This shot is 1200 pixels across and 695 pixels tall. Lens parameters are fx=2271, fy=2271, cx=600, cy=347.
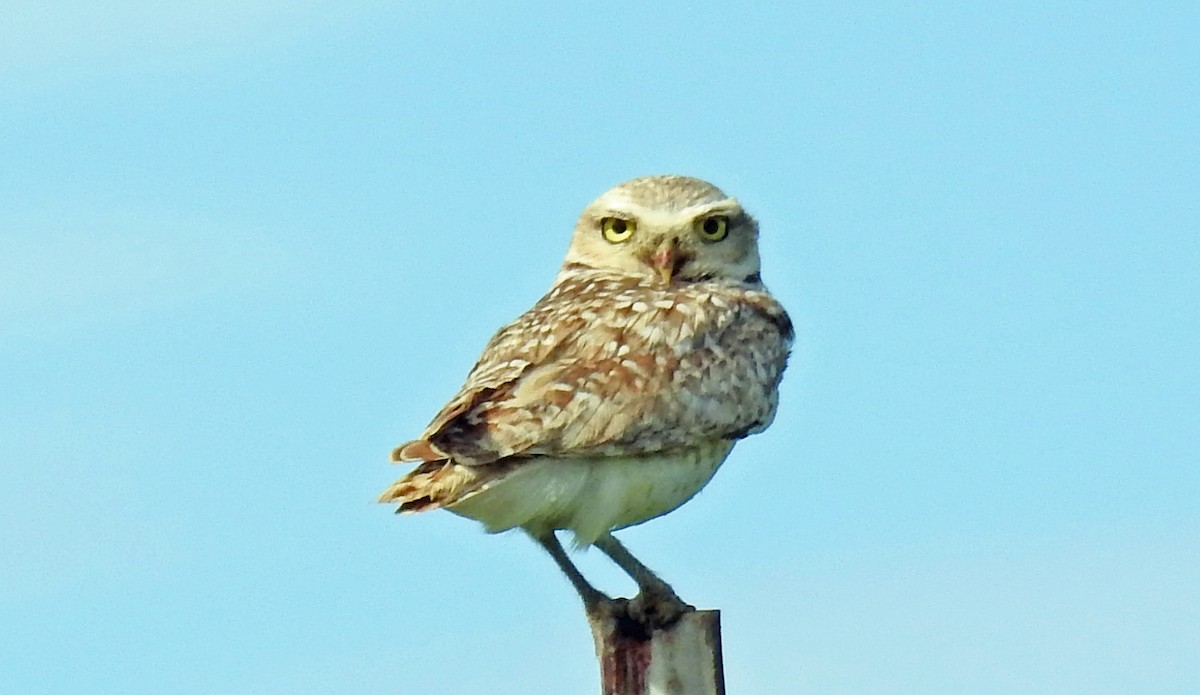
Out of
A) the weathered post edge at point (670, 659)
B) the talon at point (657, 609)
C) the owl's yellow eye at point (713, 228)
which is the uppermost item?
the owl's yellow eye at point (713, 228)

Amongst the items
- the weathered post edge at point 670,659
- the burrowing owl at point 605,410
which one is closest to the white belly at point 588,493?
the burrowing owl at point 605,410

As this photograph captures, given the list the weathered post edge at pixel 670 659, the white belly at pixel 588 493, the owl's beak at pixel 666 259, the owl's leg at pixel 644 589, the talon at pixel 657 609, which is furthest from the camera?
the owl's beak at pixel 666 259

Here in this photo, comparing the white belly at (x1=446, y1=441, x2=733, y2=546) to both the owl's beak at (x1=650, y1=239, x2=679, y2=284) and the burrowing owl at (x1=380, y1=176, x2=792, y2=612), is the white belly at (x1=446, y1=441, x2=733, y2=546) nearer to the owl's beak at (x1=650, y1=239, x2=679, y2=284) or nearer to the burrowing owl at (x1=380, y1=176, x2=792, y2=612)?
the burrowing owl at (x1=380, y1=176, x2=792, y2=612)

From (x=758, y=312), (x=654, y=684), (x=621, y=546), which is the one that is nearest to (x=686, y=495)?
(x=621, y=546)

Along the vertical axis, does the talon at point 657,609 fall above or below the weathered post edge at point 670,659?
above

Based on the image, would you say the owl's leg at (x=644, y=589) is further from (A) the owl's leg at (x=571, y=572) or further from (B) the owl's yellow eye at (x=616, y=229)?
(B) the owl's yellow eye at (x=616, y=229)

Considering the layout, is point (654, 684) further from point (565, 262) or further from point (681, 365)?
point (565, 262)

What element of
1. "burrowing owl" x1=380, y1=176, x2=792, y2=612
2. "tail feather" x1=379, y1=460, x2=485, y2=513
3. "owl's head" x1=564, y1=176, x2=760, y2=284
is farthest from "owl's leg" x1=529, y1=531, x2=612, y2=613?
"owl's head" x1=564, y1=176, x2=760, y2=284
